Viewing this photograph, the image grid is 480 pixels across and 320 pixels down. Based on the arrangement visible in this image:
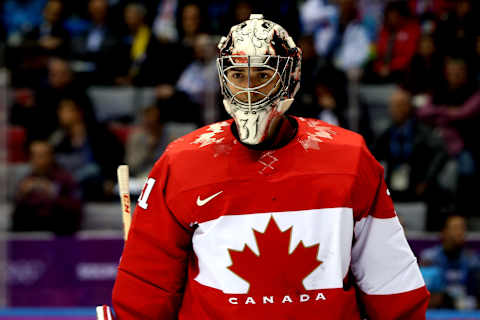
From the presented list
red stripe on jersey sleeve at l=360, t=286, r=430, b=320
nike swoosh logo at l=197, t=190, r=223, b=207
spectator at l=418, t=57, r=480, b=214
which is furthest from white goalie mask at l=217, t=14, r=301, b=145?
spectator at l=418, t=57, r=480, b=214

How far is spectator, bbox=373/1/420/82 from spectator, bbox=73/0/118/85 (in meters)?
1.93

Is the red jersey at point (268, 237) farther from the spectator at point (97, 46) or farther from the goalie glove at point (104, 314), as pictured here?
the spectator at point (97, 46)

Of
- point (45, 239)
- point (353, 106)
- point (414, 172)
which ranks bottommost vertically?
point (45, 239)

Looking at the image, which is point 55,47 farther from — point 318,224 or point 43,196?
point 318,224

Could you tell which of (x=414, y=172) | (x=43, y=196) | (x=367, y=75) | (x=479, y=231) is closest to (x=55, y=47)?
(x=43, y=196)

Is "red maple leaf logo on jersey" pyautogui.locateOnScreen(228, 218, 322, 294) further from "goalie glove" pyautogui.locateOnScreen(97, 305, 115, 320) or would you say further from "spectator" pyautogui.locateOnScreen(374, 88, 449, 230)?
"spectator" pyautogui.locateOnScreen(374, 88, 449, 230)

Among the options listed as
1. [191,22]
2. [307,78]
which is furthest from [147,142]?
[191,22]

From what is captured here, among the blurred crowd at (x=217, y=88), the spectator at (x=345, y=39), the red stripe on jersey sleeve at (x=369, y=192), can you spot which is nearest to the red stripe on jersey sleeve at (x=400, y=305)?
the red stripe on jersey sleeve at (x=369, y=192)

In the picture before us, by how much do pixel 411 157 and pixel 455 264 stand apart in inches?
27.2

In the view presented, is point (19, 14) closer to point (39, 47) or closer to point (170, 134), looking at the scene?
point (39, 47)

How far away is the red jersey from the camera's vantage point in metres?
1.83

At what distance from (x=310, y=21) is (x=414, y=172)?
5.63 feet

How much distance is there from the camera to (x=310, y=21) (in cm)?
582

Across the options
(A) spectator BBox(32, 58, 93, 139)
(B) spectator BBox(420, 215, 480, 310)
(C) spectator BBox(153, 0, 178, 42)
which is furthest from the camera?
(C) spectator BBox(153, 0, 178, 42)
